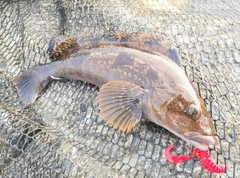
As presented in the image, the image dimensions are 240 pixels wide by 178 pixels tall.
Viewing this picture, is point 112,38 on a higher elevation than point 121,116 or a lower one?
higher

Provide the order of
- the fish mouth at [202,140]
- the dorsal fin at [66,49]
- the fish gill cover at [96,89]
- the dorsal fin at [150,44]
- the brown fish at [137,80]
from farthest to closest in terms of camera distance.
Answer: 1. the dorsal fin at [66,49]
2. the dorsal fin at [150,44]
3. the fish gill cover at [96,89]
4. the brown fish at [137,80]
5. the fish mouth at [202,140]

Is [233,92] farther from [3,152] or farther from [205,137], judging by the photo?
[3,152]

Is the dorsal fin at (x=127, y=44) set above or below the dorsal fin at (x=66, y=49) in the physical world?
above

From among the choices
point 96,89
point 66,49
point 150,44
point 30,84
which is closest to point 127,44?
point 150,44

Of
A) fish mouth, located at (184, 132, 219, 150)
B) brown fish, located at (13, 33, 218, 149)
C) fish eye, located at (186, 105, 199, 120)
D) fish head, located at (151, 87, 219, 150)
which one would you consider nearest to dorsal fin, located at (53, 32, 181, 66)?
brown fish, located at (13, 33, 218, 149)

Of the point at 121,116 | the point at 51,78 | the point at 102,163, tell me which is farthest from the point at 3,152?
the point at 121,116

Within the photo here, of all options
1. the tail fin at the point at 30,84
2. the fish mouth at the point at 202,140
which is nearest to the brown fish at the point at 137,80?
the fish mouth at the point at 202,140

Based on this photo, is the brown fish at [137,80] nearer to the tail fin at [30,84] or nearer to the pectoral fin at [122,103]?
the pectoral fin at [122,103]
